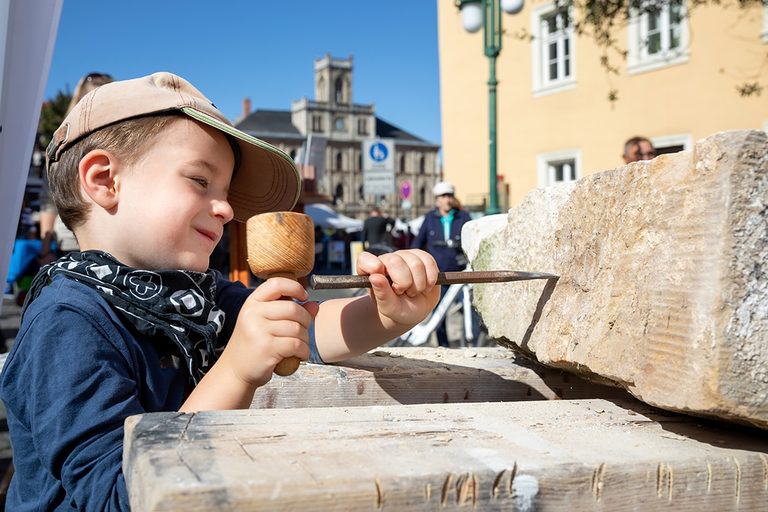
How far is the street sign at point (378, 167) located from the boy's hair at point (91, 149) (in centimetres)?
1015

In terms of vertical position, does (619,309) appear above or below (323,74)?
below

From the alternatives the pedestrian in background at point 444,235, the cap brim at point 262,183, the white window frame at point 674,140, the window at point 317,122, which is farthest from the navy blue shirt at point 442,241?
the window at point 317,122

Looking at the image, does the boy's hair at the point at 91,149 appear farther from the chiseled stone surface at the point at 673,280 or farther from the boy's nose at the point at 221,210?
the chiseled stone surface at the point at 673,280

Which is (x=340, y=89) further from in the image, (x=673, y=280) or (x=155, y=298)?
(x=673, y=280)

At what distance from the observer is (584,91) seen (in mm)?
15016

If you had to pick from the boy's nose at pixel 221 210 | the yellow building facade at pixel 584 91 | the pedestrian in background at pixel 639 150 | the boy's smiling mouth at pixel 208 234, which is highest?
the yellow building facade at pixel 584 91

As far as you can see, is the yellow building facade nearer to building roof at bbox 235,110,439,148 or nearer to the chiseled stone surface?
the chiseled stone surface

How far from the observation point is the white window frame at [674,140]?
13.2 meters

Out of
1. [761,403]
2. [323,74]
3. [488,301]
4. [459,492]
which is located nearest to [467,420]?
[459,492]

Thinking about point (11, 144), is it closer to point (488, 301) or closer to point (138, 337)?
point (138, 337)

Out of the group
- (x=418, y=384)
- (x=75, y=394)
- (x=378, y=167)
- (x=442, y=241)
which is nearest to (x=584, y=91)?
(x=378, y=167)

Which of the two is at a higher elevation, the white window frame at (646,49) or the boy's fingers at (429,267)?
the white window frame at (646,49)

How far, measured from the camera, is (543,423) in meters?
1.18

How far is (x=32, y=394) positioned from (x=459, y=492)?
85 centimetres
